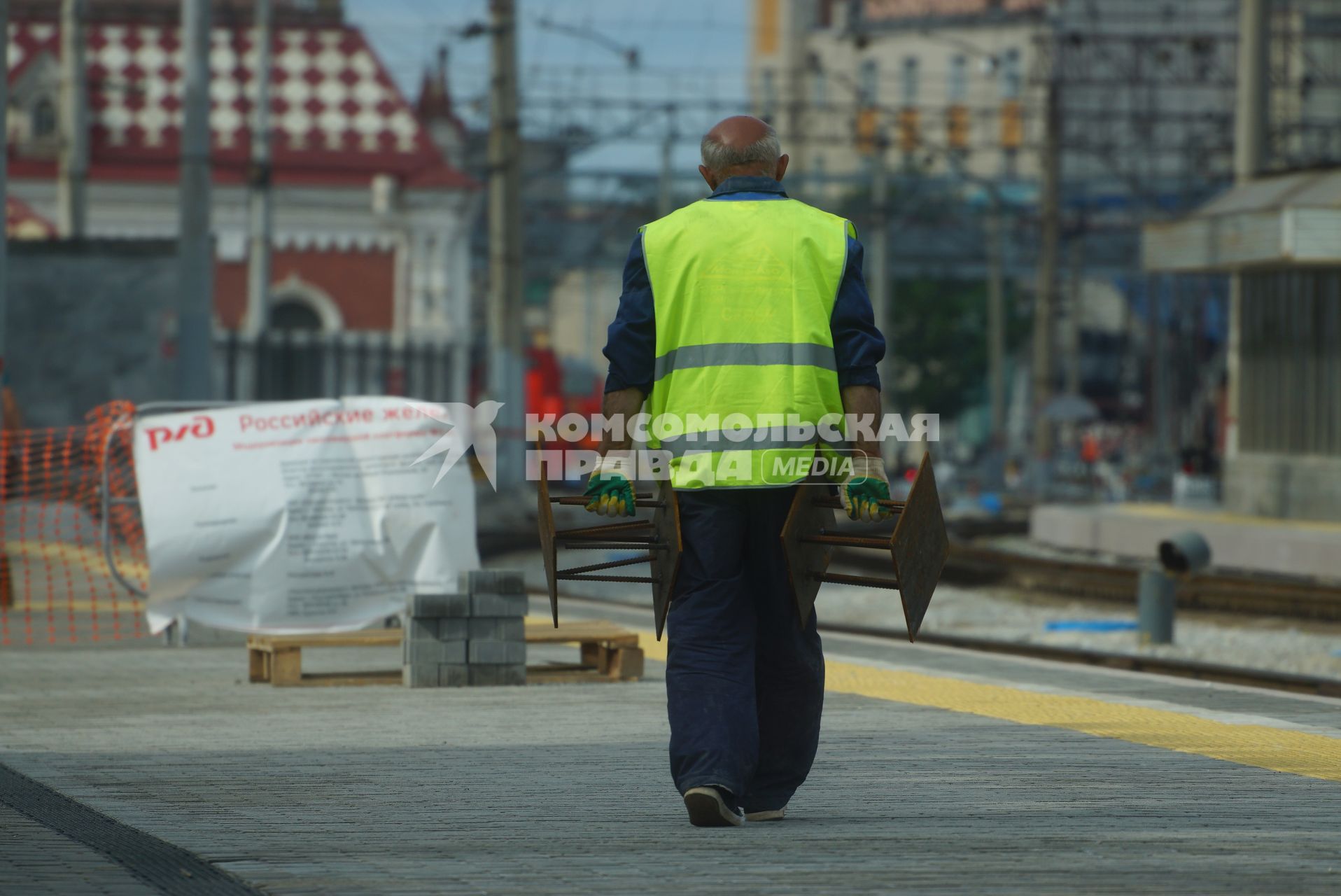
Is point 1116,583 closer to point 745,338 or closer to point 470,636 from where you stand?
point 470,636

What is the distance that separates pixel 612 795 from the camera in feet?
23.5

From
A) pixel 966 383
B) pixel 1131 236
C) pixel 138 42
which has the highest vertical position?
pixel 138 42

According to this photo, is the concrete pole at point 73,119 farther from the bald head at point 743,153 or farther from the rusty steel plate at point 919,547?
the rusty steel plate at point 919,547

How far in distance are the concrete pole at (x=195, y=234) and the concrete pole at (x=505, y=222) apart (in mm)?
13334

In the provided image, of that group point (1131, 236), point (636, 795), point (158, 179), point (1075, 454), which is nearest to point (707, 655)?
point (636, 795)

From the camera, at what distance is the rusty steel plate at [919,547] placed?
628cm

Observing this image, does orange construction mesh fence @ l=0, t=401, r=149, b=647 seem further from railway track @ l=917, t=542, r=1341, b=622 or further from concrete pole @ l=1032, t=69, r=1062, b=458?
concrete pole @ l=1032, t=69, r=1062, b=458

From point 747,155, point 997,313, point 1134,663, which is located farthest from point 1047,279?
point 747,155

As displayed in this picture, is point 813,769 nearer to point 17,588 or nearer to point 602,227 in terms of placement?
point 17,588

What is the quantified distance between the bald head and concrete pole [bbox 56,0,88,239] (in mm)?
26865

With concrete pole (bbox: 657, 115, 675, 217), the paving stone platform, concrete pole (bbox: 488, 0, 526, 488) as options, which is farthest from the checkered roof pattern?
the paving stone platform

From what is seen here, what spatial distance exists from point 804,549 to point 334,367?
34992mm

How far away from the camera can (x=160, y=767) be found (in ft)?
25.9

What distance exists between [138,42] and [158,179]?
3483mm
